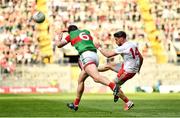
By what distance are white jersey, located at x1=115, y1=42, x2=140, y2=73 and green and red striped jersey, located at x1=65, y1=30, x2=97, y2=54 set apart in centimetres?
94

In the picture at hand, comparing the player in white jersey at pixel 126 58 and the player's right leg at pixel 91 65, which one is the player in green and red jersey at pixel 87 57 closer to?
the player's right leg at pixel 91 65

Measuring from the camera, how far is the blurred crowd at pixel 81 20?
135ft

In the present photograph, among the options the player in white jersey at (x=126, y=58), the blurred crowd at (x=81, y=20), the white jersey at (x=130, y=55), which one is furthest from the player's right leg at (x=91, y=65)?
the blurred crowd at (x=81, y=20)

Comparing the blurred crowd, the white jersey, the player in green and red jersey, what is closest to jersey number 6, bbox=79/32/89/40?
the player in green and red jersey

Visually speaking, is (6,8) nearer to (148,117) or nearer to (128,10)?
(128,10)

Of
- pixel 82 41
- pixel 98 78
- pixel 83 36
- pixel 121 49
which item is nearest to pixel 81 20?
pixel 121 49

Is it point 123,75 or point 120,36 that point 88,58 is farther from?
point 123,75

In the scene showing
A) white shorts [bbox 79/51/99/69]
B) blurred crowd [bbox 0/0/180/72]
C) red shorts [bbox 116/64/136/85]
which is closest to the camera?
white shorts [bbox 79/51/99/69]

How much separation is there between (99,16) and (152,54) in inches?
187

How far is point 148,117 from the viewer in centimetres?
1563

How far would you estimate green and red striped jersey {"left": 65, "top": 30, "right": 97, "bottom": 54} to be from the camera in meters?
18.0

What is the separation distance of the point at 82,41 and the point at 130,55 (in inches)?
82.1

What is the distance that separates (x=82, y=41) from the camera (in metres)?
18.0

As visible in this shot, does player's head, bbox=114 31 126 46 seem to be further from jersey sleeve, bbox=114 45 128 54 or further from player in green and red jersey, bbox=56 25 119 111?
player in green and red jersey, bbox=56 25 119 111
